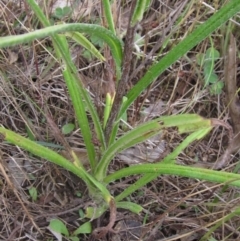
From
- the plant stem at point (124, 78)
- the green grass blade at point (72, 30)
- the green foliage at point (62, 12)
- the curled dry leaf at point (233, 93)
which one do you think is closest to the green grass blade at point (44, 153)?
the plant stem at point (124, 78)

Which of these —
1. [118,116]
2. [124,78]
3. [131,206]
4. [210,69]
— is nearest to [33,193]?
[131,206]

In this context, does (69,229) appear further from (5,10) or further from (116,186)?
(5,10)

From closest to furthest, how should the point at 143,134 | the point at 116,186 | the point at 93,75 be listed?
the point at 143,134
the point at 116,186
the point at 93,75

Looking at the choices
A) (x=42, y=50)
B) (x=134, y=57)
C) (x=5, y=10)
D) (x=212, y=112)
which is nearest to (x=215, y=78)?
(x=212, y=112)

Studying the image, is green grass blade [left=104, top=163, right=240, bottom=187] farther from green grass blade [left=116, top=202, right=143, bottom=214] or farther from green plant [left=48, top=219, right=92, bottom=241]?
green plant [left=48, top=219, right=92, bottom=241]

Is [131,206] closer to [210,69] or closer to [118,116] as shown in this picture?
[118,116]

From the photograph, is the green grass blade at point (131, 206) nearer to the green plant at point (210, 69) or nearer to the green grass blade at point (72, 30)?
the green grass blade at point (72, 30)

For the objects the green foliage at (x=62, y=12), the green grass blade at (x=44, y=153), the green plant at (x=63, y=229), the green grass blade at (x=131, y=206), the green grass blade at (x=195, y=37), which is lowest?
the green plant at (x=63, y=229)

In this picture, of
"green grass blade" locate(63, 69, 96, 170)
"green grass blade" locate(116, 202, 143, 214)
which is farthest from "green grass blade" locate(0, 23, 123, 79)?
"green grass blade" locate(116, 202, 143, 214)
